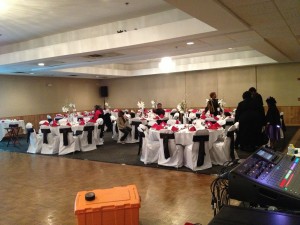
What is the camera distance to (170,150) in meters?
5.77

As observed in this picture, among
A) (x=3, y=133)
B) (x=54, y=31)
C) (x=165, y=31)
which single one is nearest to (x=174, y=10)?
(x=165, y=31)

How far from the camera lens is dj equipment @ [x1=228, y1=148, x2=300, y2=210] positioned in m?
1.24

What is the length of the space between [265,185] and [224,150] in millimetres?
4592

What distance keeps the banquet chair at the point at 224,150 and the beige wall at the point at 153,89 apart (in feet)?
23.1

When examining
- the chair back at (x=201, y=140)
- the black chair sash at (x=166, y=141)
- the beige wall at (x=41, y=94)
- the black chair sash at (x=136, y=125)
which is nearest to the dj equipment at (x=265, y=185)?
the chair back at (x=201, y=140)

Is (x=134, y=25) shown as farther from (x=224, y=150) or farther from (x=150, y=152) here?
(x=224, y=150)

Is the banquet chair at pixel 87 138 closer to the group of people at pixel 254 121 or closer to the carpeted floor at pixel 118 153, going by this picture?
the carpeted floor at pixel 118 153

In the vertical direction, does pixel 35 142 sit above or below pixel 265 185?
below

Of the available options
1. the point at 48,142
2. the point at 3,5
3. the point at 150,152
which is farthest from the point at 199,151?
the point at 48,142

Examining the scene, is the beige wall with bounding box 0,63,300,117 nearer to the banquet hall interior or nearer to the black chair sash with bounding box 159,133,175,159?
the banquet hall interior

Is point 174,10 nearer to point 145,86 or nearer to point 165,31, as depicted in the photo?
point 165,31

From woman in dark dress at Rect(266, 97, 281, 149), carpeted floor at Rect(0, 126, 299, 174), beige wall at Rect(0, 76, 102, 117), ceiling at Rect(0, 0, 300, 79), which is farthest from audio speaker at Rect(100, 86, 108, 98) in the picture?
woman in dark dress at Rect(266, 97, 281, 149)

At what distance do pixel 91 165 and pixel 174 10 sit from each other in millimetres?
3758

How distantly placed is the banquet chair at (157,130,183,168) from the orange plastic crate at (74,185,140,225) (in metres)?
2.92
